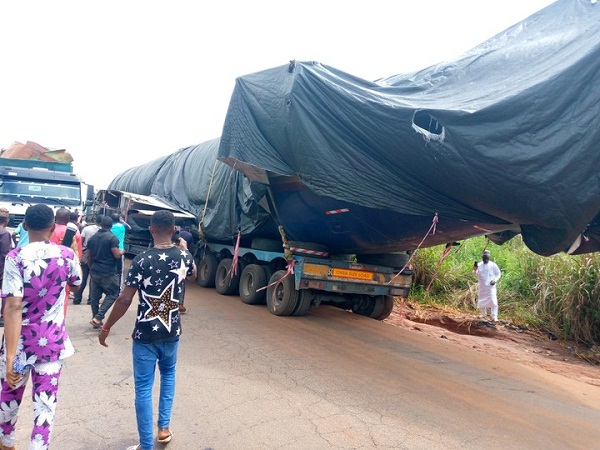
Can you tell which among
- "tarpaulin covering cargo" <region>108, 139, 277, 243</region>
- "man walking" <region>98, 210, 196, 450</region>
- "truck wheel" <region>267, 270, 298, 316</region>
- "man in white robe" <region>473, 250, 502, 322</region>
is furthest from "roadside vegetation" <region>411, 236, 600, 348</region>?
"man walking" <region>98, 210, 196, 450</region>

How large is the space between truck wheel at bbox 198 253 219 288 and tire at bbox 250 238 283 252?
2112 millimetres

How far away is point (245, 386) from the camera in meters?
4.54

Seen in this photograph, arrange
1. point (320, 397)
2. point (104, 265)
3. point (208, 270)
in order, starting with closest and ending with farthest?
point (320, 397) → point (104, 265) → point (208, 270)

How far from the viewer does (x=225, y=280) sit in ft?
32.6

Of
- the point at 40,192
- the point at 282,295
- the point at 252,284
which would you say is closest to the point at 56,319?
the point at 282,295

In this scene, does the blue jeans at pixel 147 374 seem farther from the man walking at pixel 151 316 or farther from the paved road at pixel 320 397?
the paved road at pixel 320 397

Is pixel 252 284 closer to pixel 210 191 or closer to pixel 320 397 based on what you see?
pixel 210 191

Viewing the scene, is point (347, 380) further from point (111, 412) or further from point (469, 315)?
point (469, 315)

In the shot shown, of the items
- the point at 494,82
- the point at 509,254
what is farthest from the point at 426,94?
the point at 509,254

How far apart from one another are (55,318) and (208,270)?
793 cm

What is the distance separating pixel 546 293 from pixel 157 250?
8.61 metres

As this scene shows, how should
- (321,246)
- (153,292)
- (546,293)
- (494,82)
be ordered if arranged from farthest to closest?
(546,293)
(321,246)
(494,82)
(153,292)

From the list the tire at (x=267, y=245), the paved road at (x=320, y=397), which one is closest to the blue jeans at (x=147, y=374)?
the paved road at (x=320, y=397)

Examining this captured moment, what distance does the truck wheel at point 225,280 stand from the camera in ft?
32.0
